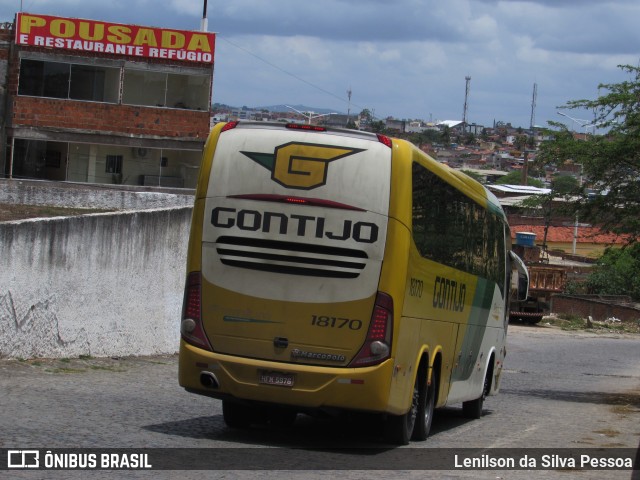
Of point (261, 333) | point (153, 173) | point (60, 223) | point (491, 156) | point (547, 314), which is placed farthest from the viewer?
point (491, 156)

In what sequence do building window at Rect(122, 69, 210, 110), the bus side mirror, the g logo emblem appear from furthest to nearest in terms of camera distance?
1. building window at Rect(122, 69, 210, 110)
2. the bus side mirror
3. the g logo emblem

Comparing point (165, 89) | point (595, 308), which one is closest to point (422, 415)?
point (165, 89)

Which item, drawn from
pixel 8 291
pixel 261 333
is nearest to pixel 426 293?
pixel 261 333

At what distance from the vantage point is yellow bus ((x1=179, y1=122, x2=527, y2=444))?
432 inches

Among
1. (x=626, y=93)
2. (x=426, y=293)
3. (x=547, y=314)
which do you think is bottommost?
(x=547, y=314)

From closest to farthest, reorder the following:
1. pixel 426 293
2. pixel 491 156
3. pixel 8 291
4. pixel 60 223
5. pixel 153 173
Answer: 1. pixel 426 293
2. pixel 8 291
3. pixel 60 223
4. pixel 153 173
5. pixel 491 156

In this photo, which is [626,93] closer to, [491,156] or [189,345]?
[189,345]

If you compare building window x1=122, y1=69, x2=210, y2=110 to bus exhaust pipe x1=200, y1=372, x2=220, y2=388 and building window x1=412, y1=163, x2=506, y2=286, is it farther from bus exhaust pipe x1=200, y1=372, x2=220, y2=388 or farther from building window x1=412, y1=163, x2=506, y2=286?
bus exhaust pipe x1=200, y1=372, x2=220, y2=388

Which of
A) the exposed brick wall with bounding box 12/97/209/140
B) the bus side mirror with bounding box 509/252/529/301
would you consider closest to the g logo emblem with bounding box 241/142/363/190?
the bus side mirror with bounding box 509/252/529/301

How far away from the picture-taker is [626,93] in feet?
67.8

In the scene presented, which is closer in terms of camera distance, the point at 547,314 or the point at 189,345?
the point at 189,345

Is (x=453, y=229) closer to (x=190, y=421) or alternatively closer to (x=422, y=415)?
(x=422, y=415)

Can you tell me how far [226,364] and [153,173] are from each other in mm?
37496

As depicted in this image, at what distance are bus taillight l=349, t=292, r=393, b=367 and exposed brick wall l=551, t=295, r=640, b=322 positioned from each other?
53.0 metres
